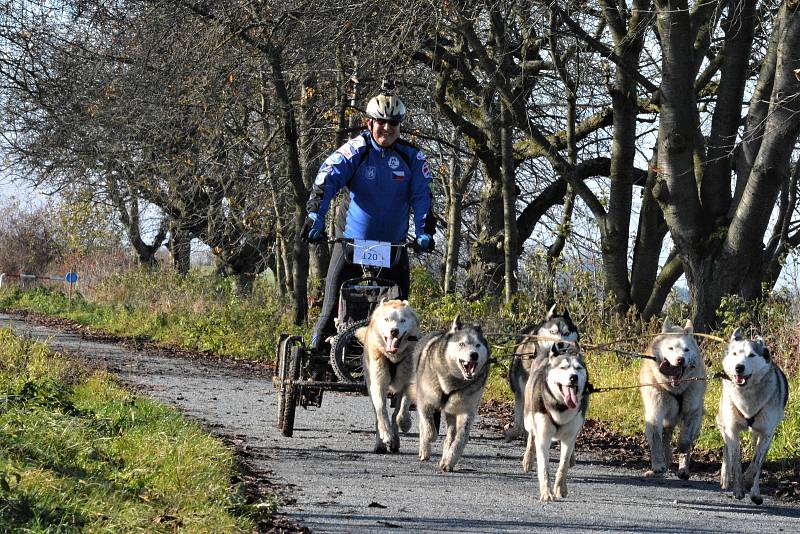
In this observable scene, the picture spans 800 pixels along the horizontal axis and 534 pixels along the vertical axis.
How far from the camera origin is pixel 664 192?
14.9m

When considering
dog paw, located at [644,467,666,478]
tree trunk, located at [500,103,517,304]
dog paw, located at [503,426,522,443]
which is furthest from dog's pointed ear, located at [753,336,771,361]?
tree trunk, located at [500,103,517,304]

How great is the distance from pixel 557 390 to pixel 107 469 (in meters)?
2.73

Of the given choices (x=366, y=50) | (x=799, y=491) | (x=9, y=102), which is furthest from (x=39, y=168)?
(x=799, y=491)

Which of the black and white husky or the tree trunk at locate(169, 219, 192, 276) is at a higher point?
the tree trunk at locate(169, 219, 192, 276)

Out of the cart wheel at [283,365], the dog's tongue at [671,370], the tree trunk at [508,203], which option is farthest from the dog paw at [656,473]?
the tree trunk at [508,203]

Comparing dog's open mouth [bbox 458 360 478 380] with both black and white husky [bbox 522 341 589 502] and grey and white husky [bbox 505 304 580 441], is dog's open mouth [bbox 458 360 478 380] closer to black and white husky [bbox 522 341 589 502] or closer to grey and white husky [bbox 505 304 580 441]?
black and white husky [bbox 522 341 589 502]

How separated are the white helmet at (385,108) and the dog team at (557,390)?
59.4 inches

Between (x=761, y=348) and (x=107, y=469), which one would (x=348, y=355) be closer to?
(x=107, y=469)

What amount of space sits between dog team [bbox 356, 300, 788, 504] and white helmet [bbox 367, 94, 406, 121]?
1.51 metres

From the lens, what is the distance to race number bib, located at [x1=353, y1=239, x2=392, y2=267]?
9.48m

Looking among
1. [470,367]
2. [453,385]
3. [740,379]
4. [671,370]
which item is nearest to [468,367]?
[470,367]

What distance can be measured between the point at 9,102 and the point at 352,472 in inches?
639

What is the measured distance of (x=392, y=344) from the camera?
8758mm

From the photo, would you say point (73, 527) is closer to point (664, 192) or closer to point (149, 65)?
point (664, 192)
